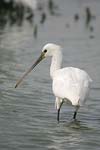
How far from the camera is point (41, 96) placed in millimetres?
11242

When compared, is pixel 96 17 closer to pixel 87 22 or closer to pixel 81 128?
pixel 87 22

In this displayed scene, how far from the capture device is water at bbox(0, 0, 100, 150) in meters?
8.52

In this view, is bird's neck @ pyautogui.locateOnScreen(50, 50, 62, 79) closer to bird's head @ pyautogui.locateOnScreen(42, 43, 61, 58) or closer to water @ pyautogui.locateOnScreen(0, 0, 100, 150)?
bird's head @ pyautogui.locateOnScreen(42, 43, 61, 58)

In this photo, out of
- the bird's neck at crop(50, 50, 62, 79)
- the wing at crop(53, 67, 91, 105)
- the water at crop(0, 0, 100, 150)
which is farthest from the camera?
the bird's neck at crop(50, 50, 62, 79)

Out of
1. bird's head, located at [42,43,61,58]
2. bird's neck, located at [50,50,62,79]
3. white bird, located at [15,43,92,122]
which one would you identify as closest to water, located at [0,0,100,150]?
white bird, located at [15,43,92,122]

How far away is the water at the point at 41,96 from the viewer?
852cm

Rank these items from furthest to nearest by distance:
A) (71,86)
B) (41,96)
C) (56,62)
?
1. (41,96)
2. (56,62)
3. (71,86)

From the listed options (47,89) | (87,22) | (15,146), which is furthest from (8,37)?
(15,146)

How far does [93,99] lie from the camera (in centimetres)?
1118

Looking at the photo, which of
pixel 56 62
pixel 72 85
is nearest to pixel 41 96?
pixel 56 62

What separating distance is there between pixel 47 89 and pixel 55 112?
1.58 metres

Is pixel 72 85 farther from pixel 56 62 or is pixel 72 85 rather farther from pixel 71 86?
pixel 56 62

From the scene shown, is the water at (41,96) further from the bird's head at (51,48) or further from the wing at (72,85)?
the bird's head at (51,48)

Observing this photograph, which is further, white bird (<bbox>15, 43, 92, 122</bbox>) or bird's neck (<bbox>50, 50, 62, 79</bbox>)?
bird's neck (<bbox>50, 50, 62, 79</bbox>)
